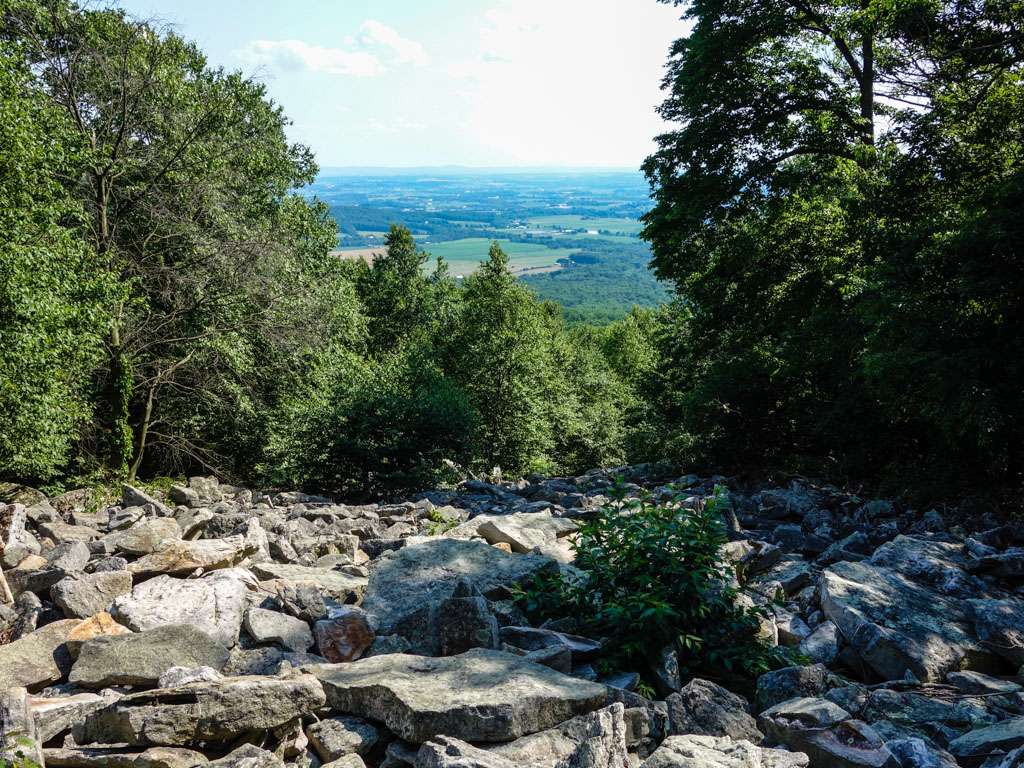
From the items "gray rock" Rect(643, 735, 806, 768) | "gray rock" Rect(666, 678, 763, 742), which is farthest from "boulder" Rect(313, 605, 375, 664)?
"gray rock" Rect(643, 735, 806, 768)

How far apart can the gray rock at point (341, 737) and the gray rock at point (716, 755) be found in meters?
1.39

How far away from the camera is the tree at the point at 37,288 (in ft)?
39.4

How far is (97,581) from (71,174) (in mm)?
13807

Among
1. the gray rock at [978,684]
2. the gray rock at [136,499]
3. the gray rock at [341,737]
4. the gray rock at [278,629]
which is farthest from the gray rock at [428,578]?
the gray rock at [136,499]

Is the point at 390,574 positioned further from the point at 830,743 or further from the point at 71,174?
the point at 71,174

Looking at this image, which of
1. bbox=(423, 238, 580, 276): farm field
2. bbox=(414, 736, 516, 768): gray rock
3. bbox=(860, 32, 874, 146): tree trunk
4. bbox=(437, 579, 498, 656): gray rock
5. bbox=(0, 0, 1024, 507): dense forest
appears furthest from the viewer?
bbox=(423, 238, 580, 276): farm field

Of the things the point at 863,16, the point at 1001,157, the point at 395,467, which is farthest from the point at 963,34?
the point at 395,467

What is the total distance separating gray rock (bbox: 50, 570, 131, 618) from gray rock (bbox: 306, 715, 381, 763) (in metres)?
2.40

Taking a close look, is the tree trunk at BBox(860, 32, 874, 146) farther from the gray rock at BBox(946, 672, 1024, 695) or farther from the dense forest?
the gray rock at BBox(946, 672, 1024, 695)

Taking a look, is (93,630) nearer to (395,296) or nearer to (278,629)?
(278,629)

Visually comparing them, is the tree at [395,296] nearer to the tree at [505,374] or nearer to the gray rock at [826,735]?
the tree at [505,374]

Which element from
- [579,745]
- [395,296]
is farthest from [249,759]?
[395,296]

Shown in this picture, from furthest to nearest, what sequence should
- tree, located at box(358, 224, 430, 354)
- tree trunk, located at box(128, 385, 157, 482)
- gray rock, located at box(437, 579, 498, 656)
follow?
tree, located at box(358, 224, 430, 354)
tree trunk, located at box(128, 385, 157, 482)
gray rock, located at box(437, 579, 498, 656)

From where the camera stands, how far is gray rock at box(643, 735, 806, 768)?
3221 millimetres
